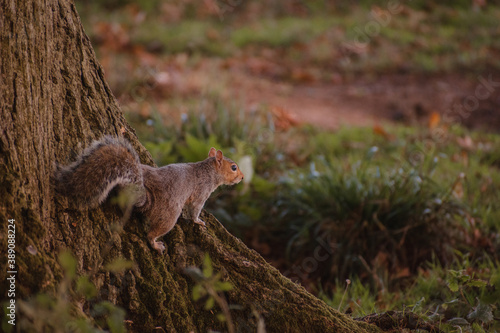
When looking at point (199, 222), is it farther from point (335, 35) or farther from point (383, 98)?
point (335, 35)

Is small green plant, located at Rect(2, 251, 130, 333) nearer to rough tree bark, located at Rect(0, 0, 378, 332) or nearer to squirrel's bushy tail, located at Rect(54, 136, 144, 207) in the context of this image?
rough tree bark, located at Rect(0, 0, 378, 332)

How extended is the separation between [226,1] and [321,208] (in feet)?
27.6

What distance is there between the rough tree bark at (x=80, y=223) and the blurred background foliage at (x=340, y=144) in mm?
714

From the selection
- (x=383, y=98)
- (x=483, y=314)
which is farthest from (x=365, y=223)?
(x=383, y=98)

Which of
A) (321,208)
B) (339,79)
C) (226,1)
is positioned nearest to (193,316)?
(321,208)

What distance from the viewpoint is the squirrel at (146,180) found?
1604 mm

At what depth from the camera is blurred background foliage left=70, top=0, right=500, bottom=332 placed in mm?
3244

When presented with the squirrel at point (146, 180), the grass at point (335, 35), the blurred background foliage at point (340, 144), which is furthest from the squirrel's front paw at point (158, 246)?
the grass at point (335, 35)

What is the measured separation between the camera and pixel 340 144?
5.15m

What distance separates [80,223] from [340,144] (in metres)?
3.81

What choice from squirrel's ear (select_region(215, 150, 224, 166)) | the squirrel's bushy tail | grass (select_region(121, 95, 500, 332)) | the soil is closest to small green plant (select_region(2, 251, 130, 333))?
the squirrel's bushy tail

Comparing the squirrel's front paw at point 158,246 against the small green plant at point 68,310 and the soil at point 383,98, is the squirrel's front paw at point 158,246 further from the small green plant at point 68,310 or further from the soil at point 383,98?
the soil at point 383,98

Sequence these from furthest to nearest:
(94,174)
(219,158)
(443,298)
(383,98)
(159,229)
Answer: (383,98), (443,298), (219,158), (159,229), (94,174)

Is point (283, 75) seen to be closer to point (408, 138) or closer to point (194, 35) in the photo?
point (194, 35)
